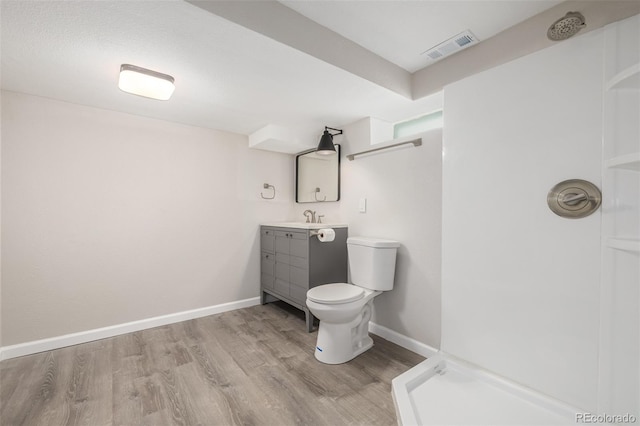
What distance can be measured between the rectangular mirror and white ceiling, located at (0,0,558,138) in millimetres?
779

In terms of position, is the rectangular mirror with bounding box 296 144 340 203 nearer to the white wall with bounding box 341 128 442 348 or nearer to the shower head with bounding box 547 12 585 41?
the white wall with bounding box 341 128 442 348

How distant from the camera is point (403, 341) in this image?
222cm

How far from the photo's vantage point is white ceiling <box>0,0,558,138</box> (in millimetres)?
1303

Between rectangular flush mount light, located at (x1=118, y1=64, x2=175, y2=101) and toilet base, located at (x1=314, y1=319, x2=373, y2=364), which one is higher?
rectangular flush mount light, located at (x1=118, y1=64, x2=175, y2=101)

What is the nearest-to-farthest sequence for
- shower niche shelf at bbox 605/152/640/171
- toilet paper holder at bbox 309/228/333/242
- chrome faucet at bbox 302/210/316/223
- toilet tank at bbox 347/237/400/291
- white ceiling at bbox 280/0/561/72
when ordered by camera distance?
shower niche shelf at bbox 605/152/640/171
white ceiling at bbox 280/0/561/72
toilet tank at bbox 347/237/400/291
toilet paper holder at bbox 309/228/333/242
chrome faucet at bbox 302/210/316/223

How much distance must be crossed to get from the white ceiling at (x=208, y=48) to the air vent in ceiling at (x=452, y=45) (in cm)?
6

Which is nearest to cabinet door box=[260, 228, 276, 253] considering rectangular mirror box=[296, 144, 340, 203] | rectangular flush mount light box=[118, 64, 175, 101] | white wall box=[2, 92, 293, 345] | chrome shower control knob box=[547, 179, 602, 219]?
white wall box=[2, 92, 293, 345]

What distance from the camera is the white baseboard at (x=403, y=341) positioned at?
6.73 feet

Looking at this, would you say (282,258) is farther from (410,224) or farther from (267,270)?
(410,224)

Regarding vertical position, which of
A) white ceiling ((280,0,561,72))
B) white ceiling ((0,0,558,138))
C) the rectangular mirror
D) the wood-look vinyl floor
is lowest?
the wood-look vinyl floor

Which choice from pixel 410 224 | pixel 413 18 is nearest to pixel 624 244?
pixel 410 224

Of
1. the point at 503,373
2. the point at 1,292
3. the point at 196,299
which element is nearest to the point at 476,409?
the point at 503,373

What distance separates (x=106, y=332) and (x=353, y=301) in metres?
2.15

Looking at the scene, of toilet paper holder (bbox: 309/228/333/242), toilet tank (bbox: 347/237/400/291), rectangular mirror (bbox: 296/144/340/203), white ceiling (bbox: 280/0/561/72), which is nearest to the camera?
white ceiling (bbox: 280/0/561/72)
